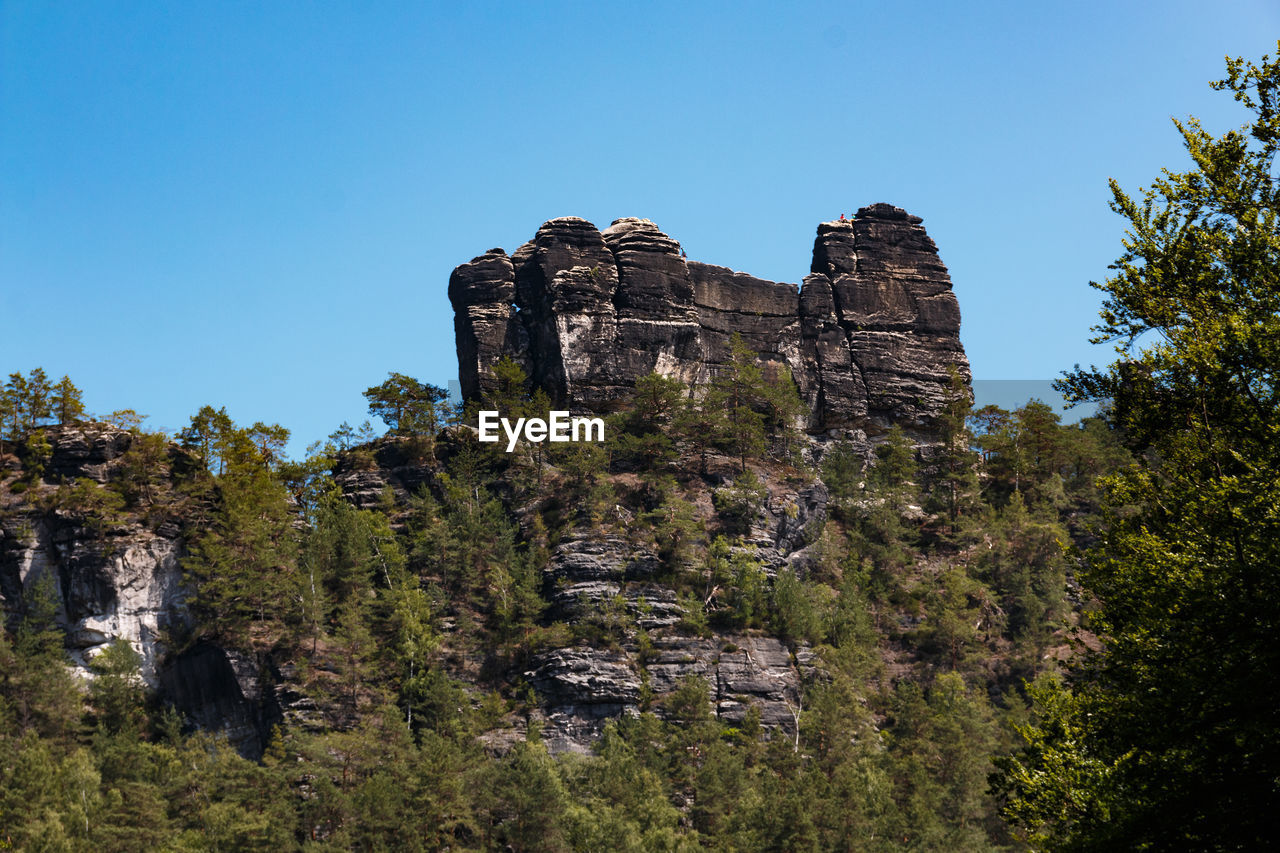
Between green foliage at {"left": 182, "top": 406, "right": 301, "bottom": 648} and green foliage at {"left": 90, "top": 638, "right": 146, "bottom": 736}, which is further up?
green foliage at {"left": 182, "top": 406, "right": 301, "bottom": 648}

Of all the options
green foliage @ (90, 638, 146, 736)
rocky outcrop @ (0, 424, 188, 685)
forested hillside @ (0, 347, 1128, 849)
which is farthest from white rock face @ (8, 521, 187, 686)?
green foliage @ (90, 638, 146, 736)

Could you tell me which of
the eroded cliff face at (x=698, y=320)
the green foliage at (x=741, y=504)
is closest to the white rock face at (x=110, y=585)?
the eroded cliff face at (x=698, y=320)

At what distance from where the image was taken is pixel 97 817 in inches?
2197

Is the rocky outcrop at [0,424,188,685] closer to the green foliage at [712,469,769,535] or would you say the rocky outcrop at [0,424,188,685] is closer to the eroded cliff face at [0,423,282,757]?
the eroded cliff face at [0,423,282,757]

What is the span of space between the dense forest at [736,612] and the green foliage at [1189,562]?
76 mm

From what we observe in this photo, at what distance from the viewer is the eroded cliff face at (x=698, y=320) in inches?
3853

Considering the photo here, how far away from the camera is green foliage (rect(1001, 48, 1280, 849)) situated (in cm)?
2005

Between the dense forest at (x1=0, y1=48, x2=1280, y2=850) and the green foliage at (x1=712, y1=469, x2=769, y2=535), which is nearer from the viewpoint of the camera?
the dense forest at (x1=0, y1=48, x2=1280, y2=850)

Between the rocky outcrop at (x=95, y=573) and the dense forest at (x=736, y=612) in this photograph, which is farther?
the rocky outcrop at (x=95, y=573)

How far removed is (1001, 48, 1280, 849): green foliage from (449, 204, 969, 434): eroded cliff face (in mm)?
69337

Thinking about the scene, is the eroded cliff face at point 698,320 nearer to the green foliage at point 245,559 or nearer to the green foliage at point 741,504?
the green foliage at point 741,504

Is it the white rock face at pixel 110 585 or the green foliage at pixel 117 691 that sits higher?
the white rock face at pixel 110 585

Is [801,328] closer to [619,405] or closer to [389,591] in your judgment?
[619,405]

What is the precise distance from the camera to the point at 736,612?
260ft
